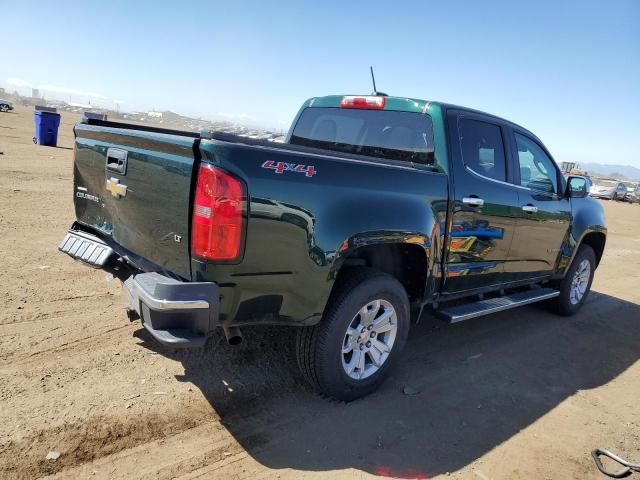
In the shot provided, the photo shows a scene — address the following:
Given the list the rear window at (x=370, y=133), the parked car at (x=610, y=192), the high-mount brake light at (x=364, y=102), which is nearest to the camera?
the rear window at (x=370, y=133)

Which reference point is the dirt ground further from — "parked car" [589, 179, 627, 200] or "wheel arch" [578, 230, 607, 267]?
"parked car" [589, 179, 627, 200]

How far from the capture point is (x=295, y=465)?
2.73 metres

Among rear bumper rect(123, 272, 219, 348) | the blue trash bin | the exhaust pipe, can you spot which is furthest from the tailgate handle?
the blue trash bin

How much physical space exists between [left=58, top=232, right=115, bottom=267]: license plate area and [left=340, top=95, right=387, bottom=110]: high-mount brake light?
2.42 m

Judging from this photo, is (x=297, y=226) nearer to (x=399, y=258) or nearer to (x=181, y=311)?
(x=181, y=311)

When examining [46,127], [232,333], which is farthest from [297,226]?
[46,127]

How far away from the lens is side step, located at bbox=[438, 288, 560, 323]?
3.97 m

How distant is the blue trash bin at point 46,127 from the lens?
56.4 feet

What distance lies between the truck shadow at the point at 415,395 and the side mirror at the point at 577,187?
1541 mm

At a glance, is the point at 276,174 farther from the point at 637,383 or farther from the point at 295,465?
the point at 637,383

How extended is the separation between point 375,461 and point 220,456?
87 cm

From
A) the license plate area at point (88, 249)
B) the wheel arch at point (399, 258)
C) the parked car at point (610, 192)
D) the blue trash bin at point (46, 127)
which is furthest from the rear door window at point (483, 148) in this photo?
the parked car at point (610, 192)

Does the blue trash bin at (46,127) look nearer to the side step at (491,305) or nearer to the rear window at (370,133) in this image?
the rear window at (370,133)

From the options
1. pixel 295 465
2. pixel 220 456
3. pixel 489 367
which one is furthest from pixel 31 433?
pixel 489 367
